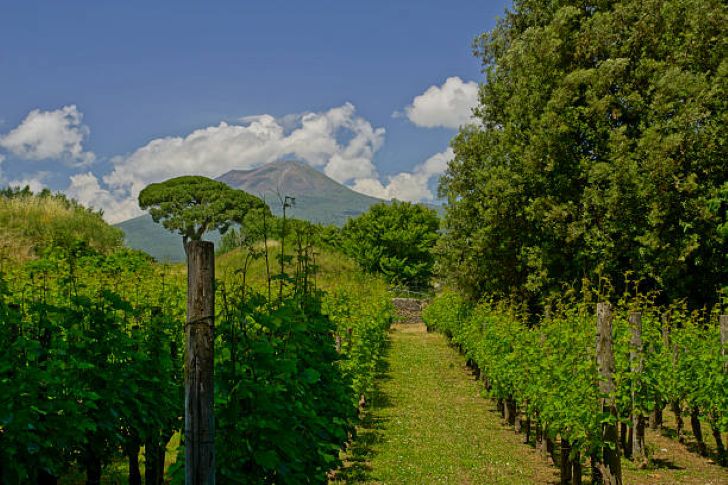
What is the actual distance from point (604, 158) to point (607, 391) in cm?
1530

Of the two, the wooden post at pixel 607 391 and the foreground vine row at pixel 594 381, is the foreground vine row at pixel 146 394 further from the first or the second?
the wooden post at pixel 607 391

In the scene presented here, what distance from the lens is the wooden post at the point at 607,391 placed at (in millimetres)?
7914

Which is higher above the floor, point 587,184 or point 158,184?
point 158,184

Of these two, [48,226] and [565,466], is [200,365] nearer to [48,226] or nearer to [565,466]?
[565,466]

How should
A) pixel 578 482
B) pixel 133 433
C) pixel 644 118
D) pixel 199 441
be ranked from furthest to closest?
pixel 644 118, pixel 578 482, pixel 133 433, pixel 199 441

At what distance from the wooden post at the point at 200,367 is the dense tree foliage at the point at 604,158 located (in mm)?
16454

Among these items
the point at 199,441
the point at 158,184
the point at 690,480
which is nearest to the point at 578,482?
the point at 690,480

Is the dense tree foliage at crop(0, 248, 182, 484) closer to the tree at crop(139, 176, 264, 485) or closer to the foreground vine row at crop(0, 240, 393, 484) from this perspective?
the foreground vine row at crop(0, 240, 393, 484)

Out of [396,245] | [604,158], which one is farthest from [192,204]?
[604,158]

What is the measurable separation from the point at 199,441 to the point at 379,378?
54.8 feet

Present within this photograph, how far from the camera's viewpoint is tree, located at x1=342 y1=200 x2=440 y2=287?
5966cm

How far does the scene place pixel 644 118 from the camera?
21359 millimetres

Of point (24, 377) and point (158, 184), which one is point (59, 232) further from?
point (158, 184)

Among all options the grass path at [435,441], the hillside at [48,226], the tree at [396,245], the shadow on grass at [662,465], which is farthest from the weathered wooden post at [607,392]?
the tree at [396,245]
